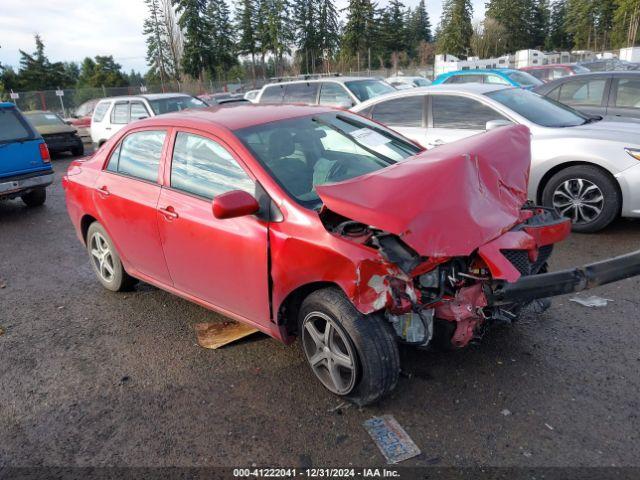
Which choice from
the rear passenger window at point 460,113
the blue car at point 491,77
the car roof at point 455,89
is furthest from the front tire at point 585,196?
the blue car at point 491,77

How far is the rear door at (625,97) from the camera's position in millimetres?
8008

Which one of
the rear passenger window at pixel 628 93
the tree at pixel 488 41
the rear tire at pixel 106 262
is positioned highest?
the tree at pixel 488 41

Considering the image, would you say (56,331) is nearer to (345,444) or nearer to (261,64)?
(345,444)

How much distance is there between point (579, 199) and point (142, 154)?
4.63 meters

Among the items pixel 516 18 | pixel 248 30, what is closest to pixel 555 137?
pixel 248 30

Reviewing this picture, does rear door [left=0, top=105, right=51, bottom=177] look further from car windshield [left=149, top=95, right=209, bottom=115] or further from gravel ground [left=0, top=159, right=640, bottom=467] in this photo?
gravel ground [left=0, top=159, right=640, bottom=467]

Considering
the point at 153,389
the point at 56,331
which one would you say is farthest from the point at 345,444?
the point at 56,331

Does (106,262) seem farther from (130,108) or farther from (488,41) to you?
(488,41)

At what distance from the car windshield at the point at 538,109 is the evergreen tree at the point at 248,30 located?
5726 cm

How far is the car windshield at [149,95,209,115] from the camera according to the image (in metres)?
12.2

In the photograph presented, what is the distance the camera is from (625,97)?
8117 millimetres

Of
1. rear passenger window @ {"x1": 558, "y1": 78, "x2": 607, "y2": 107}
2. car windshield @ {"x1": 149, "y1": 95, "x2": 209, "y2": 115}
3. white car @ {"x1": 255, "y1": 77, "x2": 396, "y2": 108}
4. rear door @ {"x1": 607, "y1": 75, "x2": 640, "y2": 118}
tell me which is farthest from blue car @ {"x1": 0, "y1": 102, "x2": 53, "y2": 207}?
rear door @ {"x1": 607, "y1": 75, "x2": 640, "y2": 118}

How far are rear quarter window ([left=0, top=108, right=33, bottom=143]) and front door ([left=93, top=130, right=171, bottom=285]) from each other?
486 centimetres

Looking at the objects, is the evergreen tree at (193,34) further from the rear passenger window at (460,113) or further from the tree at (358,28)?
the rear passenger window at (460,113)
